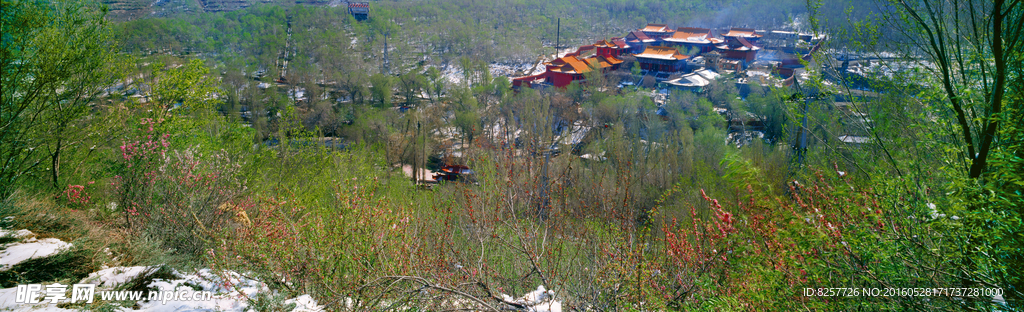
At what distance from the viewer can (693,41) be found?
120 feet

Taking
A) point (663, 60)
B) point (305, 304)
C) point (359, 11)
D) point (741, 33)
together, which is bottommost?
point (663, 60)

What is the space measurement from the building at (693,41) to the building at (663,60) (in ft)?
15.0

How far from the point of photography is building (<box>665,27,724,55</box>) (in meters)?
36.1

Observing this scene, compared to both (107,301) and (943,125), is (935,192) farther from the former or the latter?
(107,301)

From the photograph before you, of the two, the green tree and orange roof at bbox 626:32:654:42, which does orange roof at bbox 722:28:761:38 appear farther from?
the green tree

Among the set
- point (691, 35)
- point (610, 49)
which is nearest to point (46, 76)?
point (610, 49)

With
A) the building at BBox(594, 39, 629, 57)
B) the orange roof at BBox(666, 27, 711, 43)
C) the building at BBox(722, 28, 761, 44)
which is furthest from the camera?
the building at BBox(722, 28, 761, 44)

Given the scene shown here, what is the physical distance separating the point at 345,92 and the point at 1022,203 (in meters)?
34.6

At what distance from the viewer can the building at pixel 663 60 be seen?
100.0ft

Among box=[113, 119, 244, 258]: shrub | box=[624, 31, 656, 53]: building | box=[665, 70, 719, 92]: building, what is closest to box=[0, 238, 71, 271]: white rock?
box=[113, 119, 244, 258]: shrub

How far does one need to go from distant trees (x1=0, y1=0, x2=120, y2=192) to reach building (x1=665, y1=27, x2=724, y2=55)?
3484cm

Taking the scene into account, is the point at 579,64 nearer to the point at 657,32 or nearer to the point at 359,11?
the point at 657,32

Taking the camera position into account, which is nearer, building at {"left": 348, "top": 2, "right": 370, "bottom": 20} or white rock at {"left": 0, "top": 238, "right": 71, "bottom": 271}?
white rock at {"left": 0, "top": 238, "right": 71, "bottom": 271}

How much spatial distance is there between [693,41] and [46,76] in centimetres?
3778
